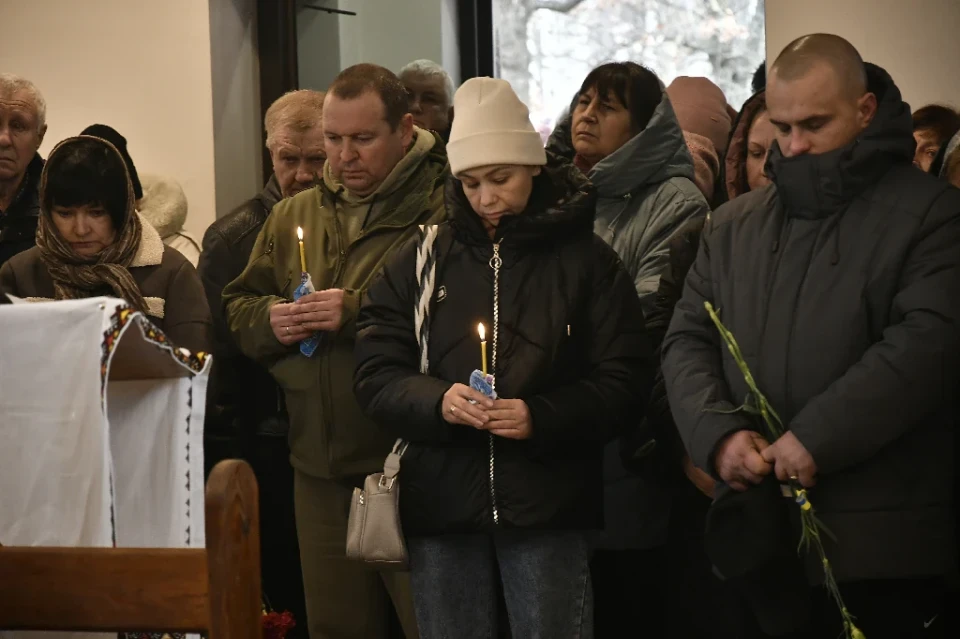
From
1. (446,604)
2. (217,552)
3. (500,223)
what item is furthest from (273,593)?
(217,552)

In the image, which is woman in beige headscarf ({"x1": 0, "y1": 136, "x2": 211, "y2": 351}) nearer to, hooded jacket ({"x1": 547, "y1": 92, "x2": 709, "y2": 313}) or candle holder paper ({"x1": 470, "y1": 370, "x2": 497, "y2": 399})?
candle holder paper ({"x1": 470, "y1": 370, "x2": 497, "y2": 399})

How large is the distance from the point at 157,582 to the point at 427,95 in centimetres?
312

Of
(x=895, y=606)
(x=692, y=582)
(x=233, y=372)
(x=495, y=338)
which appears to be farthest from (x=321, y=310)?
(x=895, y=606)

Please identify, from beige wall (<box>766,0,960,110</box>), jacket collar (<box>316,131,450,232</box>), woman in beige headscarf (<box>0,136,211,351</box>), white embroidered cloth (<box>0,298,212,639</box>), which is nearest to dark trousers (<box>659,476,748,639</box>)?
jacket collar (<box>316,131,450,232</box>)

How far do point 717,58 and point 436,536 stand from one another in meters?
3.28

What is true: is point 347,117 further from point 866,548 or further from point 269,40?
point 269,40

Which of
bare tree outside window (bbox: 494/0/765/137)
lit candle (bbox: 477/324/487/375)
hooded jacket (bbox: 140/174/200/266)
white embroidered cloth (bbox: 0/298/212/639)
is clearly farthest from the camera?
bare tree outside window (bbox: 494/0/765/137)

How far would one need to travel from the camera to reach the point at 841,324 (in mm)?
2385

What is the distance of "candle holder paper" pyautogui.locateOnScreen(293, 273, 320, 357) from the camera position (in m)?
3.16

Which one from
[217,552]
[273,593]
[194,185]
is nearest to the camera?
[217,552]

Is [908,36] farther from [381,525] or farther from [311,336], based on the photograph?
[381,525]

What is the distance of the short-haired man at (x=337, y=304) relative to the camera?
319cm

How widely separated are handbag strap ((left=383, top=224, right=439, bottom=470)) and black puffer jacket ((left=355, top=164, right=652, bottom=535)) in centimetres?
2

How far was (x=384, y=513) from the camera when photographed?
2756 mm
